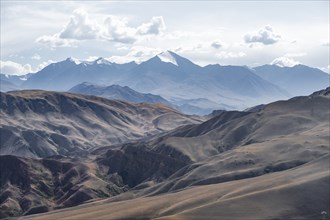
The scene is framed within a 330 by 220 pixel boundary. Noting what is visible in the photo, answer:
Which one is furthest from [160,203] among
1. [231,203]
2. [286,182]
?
[286,182]

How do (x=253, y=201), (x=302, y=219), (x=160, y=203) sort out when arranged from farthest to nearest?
(x=160, y=203), (x=253, y=201), (x=302, y=219)

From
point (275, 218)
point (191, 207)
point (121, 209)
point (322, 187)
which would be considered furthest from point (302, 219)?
point (121, 209)

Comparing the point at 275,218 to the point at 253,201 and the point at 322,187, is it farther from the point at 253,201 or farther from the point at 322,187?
the point at 322,187

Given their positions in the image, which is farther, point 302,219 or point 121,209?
point 121,209

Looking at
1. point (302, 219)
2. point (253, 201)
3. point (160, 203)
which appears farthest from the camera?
point (160, 203)

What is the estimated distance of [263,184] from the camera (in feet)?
624

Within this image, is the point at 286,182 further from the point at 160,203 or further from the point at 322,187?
the point at 160,203

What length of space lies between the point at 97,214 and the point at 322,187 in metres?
68.9

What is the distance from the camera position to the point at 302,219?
163 metres

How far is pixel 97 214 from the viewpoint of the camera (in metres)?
193

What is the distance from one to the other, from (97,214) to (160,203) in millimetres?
20541

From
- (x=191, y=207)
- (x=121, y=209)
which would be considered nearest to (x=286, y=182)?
(x=191, y=207)

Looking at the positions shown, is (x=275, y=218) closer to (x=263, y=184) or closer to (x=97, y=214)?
(x=263, y=184)

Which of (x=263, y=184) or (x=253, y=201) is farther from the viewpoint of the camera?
(x=263, y=184)
